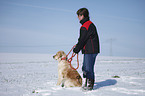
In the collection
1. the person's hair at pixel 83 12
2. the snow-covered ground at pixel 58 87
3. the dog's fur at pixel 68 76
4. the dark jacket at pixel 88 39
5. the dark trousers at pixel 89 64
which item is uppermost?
the person's hair at pixel 83 12

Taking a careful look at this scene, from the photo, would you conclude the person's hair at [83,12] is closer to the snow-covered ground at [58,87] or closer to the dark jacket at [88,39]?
the dark jacket at [88,39]

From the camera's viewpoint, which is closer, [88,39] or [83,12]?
[88,39]

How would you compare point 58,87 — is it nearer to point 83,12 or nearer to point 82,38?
point 82,38

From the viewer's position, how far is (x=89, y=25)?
4.47 m

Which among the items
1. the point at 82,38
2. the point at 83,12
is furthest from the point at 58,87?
the point at 83,12

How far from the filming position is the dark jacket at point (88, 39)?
440cm

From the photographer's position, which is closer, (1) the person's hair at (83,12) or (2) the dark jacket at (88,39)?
(2) the dark jacket at (88,39)

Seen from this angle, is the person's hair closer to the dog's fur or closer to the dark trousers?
the dark trousers

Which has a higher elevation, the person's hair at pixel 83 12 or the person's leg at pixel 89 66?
the person's hair at pixel 83 12

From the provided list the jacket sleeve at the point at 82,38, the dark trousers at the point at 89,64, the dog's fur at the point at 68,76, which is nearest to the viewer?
the jacket sleeve at the point at 82,38

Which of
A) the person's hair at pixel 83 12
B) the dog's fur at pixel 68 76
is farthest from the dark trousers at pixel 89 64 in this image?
the person's hair at pixel 83 12

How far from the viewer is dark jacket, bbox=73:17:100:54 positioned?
4402mm

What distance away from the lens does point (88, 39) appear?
448cm

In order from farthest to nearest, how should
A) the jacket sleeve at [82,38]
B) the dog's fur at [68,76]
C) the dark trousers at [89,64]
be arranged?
the dog's fur at [68,76] < the dark trousers at [89,64] < the jacket sleeve at [82,38]
